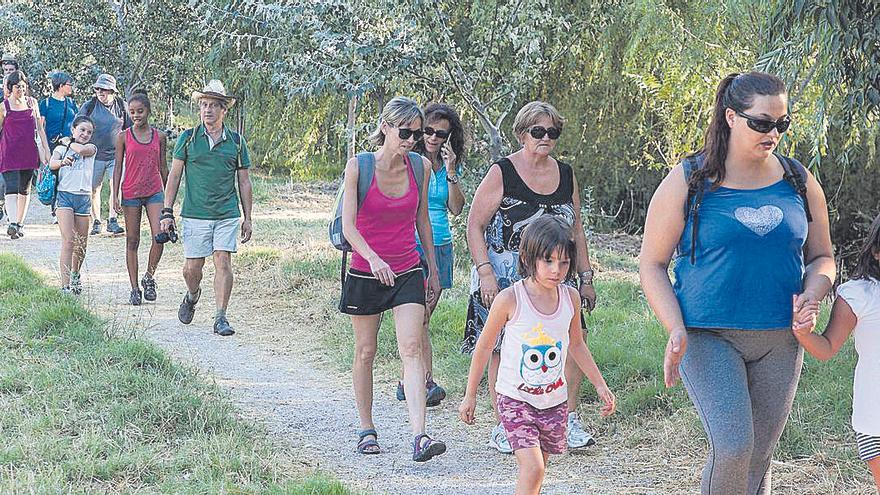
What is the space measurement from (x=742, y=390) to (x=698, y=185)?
2.38ft

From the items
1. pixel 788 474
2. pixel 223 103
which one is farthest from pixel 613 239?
pixel 788 474

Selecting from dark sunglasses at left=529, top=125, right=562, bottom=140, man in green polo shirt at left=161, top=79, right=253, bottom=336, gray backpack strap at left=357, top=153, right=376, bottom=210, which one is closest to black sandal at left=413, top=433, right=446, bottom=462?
gray backpack strap at left=357, top=153, right=376, bottom=210

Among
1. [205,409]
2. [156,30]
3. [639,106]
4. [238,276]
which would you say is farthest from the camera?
[156,30]

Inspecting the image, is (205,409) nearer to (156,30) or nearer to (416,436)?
(416,436)

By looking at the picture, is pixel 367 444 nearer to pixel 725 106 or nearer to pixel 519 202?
pixel 519 202

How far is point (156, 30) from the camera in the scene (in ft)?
59.1

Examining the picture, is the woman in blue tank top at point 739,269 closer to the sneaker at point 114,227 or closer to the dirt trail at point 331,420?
the dirt trail at point 331,420

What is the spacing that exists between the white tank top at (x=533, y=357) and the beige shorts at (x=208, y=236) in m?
4.37

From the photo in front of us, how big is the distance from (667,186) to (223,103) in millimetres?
5174

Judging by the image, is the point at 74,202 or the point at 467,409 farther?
the point at 74,202

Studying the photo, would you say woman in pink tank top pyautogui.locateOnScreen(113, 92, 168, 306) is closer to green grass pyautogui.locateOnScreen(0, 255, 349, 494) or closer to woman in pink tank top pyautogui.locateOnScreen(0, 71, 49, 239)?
green grass pyautogui.locateOnScreen(0, 255, 349, 494)

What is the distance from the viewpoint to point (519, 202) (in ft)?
18.9

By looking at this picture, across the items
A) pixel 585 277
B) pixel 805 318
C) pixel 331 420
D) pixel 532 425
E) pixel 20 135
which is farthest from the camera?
pixel 20 135

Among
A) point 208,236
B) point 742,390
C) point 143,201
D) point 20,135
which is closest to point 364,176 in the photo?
point 742,390
